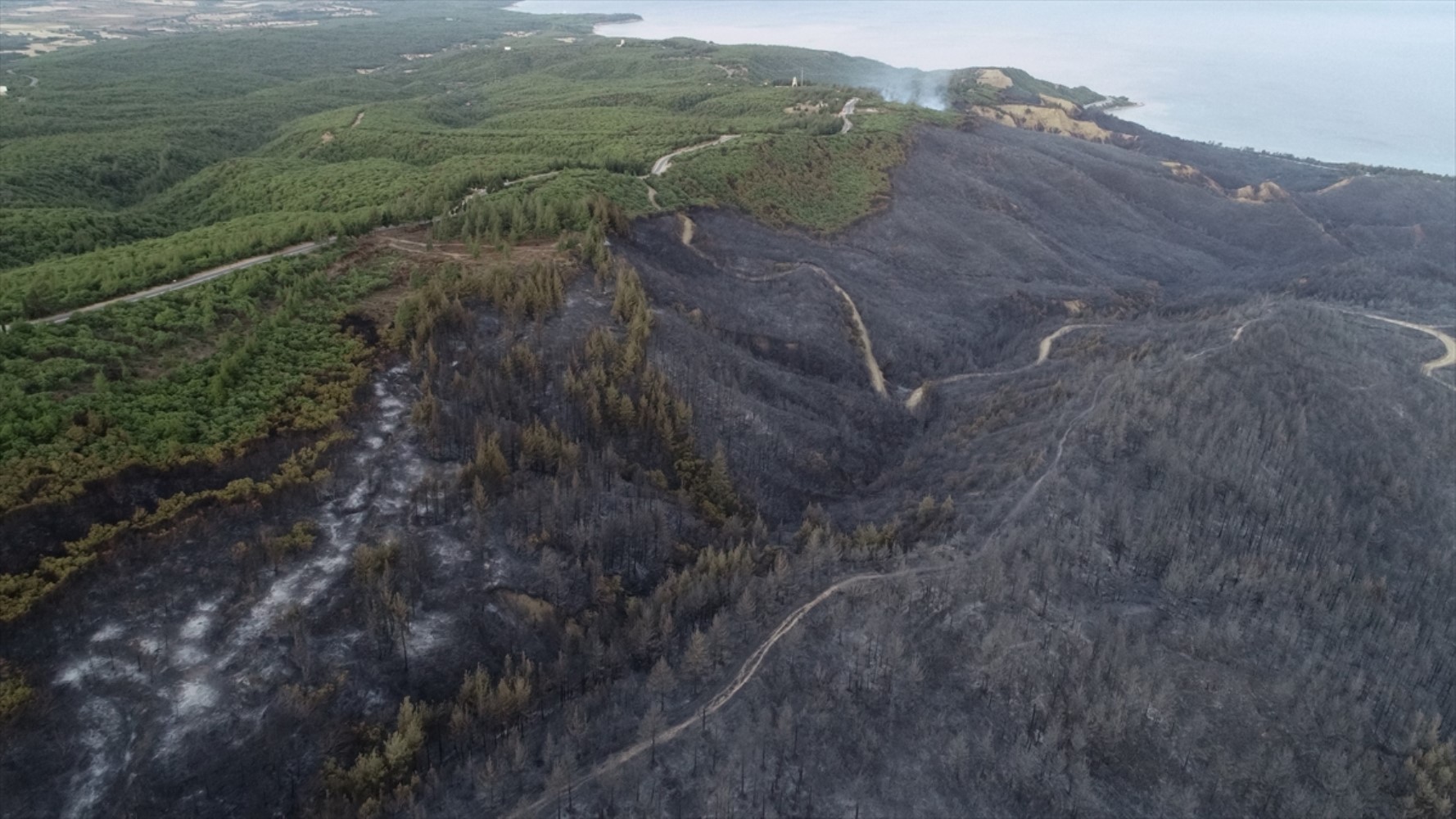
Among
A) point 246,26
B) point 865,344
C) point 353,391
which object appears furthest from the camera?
point 246,26

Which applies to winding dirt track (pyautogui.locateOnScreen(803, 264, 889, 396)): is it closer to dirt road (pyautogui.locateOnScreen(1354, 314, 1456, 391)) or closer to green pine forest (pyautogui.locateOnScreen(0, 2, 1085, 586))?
green pine forest (pyautogui.locateOnScreen(0, 2, 1085, 586))

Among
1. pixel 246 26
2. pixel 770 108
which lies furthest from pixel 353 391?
pixel 246 26

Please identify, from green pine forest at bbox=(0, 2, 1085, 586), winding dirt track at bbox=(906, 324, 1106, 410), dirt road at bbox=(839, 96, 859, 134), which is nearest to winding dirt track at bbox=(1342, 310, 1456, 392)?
winding dirt track at bbox=(906, 324, 1106, 410)

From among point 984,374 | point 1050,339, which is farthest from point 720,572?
point 1050,339

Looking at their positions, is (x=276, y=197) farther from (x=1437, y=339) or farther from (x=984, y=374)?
(x=1437, y=339)

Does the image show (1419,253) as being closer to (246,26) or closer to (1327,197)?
(1327,197)
